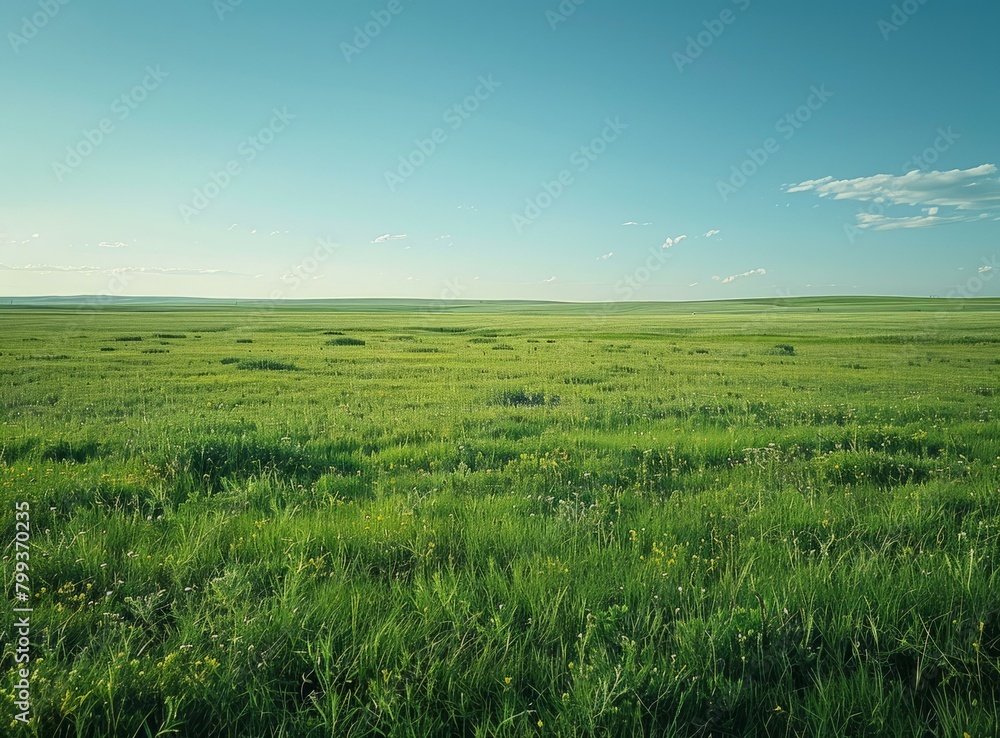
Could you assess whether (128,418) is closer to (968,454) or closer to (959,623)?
(959,623)

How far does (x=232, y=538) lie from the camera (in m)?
4.78

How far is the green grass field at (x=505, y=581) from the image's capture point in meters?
2.80

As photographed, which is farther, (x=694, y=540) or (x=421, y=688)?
(x=694, y=540)

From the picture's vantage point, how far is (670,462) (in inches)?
305

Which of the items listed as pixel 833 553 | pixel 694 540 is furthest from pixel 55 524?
pixel 833 553

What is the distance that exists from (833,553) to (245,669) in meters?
4.59

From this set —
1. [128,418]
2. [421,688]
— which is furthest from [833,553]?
[128,418]

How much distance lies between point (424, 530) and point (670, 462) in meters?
4.23

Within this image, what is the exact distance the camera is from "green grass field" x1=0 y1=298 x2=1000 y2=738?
280cm

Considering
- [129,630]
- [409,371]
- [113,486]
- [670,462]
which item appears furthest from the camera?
[409,371]

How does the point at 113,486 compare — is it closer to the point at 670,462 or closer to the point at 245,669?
the point at 245,669

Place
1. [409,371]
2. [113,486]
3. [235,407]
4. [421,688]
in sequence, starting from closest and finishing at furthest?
[421,688] < [113,486] < [235,407] < [409,371]

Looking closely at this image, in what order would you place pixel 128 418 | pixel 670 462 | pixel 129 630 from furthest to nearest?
pixel 128 418, pixel 670 462, pixel 129 630

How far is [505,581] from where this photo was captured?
3.96 m
